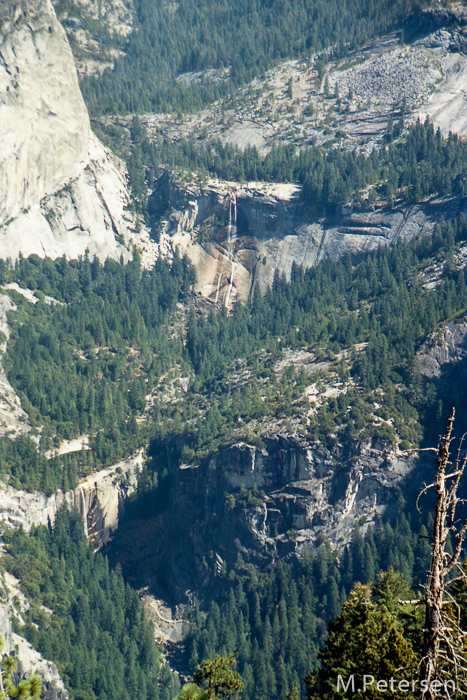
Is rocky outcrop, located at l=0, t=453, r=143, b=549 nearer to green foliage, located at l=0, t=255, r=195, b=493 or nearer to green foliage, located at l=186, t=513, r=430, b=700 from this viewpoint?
green foliage, located at l=0, t=255, r=195, b=493

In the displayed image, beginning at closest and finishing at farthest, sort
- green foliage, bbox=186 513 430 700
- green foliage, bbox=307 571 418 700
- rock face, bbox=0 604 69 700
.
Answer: green foliage, bbox=307 571 418 700
rock face, bbox=0 604 69 700
green foliage, bbox=186 513 430 700

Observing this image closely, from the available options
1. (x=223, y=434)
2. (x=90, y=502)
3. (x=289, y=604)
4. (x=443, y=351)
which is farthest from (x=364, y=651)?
(x=90, y=502)

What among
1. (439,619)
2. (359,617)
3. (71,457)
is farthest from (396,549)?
(439,619)

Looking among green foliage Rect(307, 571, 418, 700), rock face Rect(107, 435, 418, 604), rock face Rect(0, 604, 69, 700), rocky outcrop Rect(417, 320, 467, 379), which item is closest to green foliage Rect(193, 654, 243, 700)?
green foliage Rect(307, 571, 418, 700)

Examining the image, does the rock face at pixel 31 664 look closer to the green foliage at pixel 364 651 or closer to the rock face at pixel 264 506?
the rock face at pixel 264 506

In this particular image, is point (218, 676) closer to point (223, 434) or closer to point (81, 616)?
point (81, 616)
